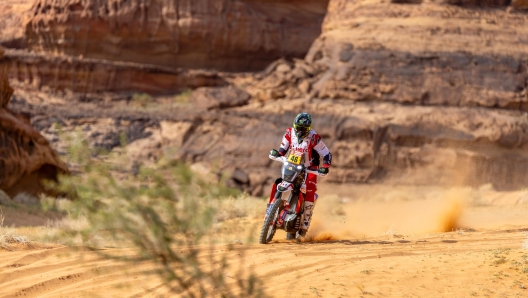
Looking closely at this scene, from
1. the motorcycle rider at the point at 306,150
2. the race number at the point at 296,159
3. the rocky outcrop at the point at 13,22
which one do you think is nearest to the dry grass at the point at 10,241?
the motorcycle rider at the point at 306,150

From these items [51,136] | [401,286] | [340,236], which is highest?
[401,286]

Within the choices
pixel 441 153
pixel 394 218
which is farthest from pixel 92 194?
pixel 441 153

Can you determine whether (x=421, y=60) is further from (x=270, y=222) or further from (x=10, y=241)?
(x=10, y=241)

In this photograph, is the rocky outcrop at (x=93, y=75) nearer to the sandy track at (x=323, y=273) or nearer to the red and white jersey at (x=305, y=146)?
the red and white jersey at (x=305, y=146)

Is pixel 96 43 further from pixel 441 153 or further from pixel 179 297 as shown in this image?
pixel 179 297

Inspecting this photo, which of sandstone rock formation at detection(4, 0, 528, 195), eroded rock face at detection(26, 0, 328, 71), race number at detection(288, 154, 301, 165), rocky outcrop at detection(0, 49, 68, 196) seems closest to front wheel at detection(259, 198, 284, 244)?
race number at detection(288, 154, 301, 165)

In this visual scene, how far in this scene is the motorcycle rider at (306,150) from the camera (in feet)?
36.3

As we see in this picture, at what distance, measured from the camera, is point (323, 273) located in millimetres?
Result: 8203

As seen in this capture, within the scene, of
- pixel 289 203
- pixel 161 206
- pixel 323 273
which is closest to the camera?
pixel 161 206

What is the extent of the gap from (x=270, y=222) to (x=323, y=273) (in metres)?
2.71

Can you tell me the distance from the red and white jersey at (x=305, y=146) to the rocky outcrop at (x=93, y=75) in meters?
26.2

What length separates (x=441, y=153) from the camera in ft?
85.7

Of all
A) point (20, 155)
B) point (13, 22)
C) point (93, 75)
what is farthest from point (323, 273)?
point (13, 22)

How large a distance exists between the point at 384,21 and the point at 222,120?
691cm
